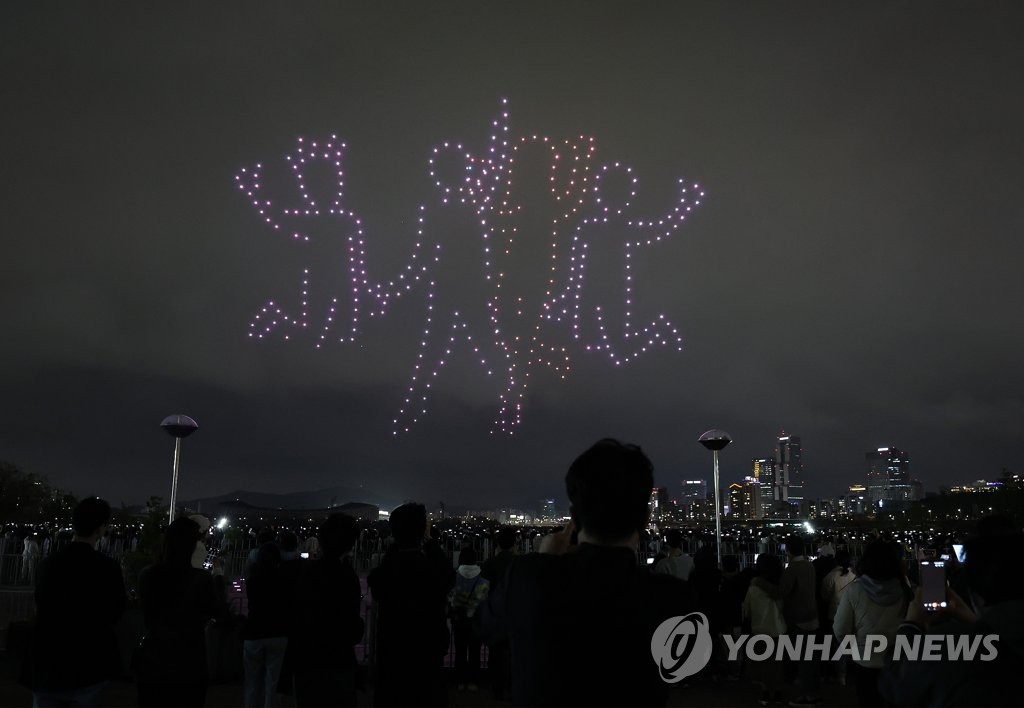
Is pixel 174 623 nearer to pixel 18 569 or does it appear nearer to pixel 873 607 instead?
pixel 873 607

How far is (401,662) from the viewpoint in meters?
3.94

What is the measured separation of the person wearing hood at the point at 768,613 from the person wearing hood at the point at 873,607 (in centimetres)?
217

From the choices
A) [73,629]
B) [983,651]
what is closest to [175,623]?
[73,629]

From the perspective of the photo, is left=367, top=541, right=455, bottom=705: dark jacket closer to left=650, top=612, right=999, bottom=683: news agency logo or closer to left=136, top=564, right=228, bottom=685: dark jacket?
left=136, top=564, right=228, bottom=685: dark jacket

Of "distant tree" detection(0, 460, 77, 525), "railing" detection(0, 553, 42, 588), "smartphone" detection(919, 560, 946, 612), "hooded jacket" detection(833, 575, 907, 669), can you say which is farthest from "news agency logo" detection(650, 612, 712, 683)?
"distant tree" detection(0, 460, 77, 525)

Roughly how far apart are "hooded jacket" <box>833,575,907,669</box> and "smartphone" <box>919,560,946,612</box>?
6.73 ft

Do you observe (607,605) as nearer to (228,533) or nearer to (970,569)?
(970,569)

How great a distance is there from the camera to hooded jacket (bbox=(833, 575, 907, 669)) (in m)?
5.06

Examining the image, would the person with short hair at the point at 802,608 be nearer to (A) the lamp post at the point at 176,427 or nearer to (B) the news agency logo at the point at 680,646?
(B) the news agency logo at the point at 680,646

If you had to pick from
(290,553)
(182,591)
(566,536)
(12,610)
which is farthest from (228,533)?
(566,536)

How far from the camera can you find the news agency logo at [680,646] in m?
2.05

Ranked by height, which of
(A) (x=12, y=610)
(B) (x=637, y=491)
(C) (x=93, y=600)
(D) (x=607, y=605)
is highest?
(B) (x=637, y=491)

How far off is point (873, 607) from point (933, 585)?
223cm

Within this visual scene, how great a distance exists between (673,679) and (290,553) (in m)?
5.71
